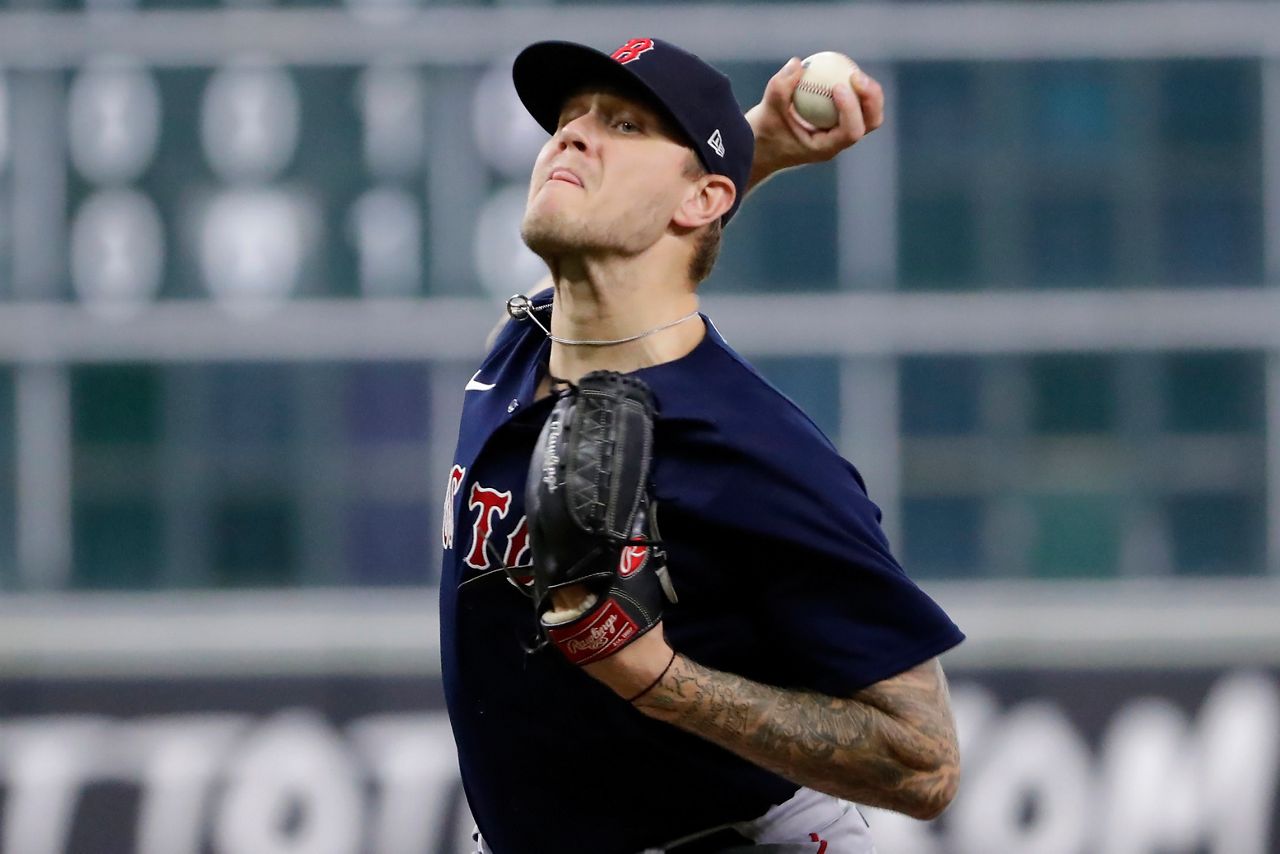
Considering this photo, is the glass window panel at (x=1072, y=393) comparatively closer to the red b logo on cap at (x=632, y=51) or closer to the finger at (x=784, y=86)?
the finger at (x=784, y=86)

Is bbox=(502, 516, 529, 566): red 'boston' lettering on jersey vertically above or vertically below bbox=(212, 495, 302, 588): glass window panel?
above

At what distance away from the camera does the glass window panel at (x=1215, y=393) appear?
1091cm

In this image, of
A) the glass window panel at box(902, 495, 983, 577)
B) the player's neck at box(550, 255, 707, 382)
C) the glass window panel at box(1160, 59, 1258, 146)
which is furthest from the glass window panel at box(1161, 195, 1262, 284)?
the player's neck at box(550, 255, 707, 382)

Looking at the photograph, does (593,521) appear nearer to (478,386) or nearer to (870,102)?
(478,386)

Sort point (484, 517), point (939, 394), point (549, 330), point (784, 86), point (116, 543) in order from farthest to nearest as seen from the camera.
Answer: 1. point (939, 394)
2. point (116, 543)
3. point (784, 86)
4. point (549, 330)
5. point (484, 517)

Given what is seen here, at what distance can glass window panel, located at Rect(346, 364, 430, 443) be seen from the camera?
11.0 m

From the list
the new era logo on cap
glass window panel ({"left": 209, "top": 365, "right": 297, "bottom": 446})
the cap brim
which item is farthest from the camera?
glass window panel ({"left": 209, "top": 365, "right": 297, "bottom": 446})

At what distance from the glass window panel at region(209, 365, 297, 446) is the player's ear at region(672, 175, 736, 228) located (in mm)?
7506

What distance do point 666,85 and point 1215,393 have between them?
318 inches

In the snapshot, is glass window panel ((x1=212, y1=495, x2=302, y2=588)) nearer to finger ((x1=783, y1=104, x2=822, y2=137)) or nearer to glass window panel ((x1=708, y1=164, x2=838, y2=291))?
glass window panel ((x1=708, y1=164, x2=838, y2=291))

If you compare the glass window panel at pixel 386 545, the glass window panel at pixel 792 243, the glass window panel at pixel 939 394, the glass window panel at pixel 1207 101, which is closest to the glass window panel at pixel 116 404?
the glass window panel at pixel 386 545

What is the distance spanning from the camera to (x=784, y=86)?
389cm

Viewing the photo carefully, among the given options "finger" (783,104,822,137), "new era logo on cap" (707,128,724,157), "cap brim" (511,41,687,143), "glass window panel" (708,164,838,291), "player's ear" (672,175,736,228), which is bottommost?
"player's ear" (672,175,736,228)

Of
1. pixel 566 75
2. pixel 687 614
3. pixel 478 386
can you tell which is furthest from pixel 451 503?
pixel 566 75
